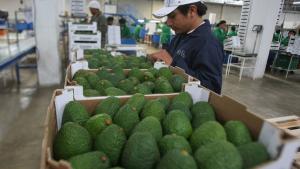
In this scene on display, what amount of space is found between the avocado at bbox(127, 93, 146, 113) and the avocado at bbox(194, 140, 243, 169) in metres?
0.40

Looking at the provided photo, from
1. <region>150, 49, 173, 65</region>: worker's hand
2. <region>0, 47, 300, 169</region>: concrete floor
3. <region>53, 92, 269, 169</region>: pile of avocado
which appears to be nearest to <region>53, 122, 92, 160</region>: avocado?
<region>53, 92, 269, 169</region>: pile of avocado

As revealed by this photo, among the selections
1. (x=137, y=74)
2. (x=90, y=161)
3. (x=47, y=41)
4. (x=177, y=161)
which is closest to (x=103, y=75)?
(x=137, y=74)

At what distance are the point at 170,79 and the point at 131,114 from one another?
597 mm

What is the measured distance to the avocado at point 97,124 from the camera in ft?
2.87

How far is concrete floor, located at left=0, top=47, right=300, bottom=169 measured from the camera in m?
2.65

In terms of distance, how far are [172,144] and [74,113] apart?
423 mm

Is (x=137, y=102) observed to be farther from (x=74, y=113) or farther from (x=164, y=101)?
(x=74, y=113)

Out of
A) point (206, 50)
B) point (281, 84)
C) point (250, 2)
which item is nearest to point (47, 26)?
point (206, 50)

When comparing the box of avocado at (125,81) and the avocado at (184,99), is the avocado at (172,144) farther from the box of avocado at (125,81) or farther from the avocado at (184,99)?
the box of avocado at (125,81)

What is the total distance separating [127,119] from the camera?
91 cm

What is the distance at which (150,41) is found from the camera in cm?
1547

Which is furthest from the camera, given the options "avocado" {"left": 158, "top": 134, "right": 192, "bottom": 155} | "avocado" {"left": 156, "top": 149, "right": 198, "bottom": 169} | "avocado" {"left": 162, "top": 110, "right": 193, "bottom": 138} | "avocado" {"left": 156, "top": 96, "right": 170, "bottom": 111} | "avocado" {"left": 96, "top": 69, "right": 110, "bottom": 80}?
"avocado" {"left": 96, "top": 69, "right": 110, "bottom": 80}

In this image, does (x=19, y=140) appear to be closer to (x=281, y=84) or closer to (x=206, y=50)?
(x=206, y=50)

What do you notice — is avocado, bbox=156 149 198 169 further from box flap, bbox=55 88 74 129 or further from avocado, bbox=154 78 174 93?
avocado, bbox=154 78 174 93
